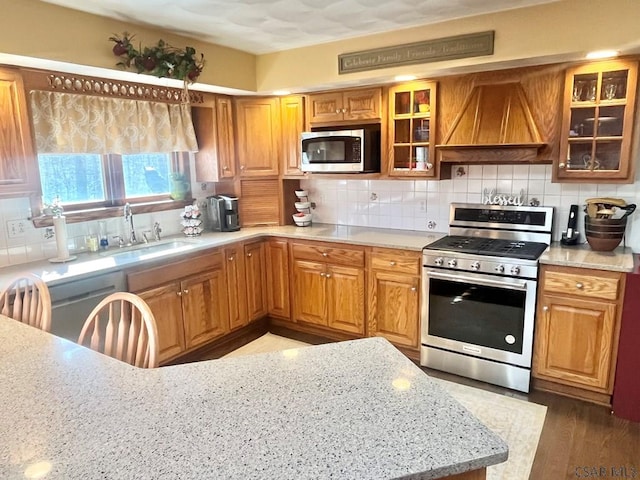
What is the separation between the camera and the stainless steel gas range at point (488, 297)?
9.43 feet

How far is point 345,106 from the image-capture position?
369 centimetres

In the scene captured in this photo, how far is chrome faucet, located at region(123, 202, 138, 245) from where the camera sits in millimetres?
3482

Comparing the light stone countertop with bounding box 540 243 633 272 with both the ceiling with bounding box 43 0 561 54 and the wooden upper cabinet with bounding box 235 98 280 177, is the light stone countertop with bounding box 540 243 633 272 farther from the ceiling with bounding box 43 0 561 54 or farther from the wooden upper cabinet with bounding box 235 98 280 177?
the wooden upper cabinet with bounding box 235 98 280 177

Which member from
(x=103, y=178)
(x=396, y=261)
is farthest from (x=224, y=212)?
(x=396, y=261)

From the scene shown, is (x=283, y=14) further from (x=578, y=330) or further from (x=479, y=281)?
(x=578, y=330)

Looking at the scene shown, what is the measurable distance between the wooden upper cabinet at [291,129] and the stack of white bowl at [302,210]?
11.7 inches

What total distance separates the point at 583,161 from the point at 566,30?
2.64ft

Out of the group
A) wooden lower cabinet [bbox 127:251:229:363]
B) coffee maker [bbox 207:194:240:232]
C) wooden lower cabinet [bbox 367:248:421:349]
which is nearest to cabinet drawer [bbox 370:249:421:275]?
wooden lower cabinet [bbox 367:248:421:349]

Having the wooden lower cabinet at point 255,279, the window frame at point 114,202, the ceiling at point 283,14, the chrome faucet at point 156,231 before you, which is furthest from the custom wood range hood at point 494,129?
the chrome faucet at point 156,231

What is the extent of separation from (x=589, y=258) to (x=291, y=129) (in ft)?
8.28

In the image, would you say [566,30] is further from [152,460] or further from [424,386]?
[152,460]

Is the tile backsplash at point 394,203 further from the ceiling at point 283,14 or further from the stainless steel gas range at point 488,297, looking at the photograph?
the ceiling at point 283,14

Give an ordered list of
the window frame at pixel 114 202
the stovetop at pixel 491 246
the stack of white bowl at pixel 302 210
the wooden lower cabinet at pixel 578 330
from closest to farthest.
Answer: the wooden lower cabinet at pixel 578 330, the stovetop at pixel 491 246, the window frame at pixel 114 202, the stack of white bowl at pixel 302 210

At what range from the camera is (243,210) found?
421 cm
